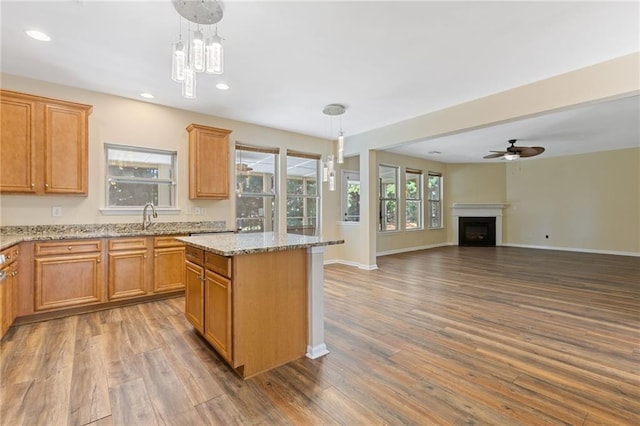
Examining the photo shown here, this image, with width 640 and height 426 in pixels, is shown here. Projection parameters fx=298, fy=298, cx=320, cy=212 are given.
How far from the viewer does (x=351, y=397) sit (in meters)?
1.87

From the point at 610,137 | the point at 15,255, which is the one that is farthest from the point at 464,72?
the point at 610,137

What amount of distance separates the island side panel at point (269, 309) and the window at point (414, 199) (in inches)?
265

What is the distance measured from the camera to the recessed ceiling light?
8.48 feet

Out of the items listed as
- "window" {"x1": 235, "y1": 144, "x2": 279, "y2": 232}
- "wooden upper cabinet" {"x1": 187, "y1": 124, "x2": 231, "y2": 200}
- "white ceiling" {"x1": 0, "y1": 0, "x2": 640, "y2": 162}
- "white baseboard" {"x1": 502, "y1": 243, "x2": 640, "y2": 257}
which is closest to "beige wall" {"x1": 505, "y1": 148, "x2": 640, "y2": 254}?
"white baseboard" {"x1": 502, "y1": 243, "x2": 640, "y2": 257}

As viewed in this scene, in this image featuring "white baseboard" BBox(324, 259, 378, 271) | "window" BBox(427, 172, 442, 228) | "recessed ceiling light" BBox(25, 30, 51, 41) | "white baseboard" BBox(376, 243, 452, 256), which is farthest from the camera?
"window" BBox(427, 172, 442, 228)

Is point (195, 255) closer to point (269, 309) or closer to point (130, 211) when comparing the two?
point (269, 309)

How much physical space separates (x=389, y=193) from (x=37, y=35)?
23.3 feet

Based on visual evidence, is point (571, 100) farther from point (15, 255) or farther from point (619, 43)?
point (15, 255)

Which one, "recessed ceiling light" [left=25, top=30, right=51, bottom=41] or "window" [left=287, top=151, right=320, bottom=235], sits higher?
"recessed ceiling light" [left=25, top=30, right=51, bottom=41]

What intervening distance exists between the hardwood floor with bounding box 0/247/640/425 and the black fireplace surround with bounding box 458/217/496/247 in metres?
5.60

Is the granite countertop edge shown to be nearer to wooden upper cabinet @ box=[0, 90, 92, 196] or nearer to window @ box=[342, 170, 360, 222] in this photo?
wooden upper cabinet @ box=[0, 90, 92, 196]

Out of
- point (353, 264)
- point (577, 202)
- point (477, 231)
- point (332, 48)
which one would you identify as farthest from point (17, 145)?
point (577, 202)

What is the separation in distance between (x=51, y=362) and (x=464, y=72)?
15.3 ft

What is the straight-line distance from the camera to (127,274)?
359 cm
